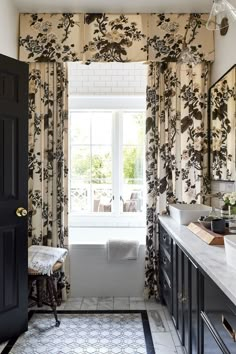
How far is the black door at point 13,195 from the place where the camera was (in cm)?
255

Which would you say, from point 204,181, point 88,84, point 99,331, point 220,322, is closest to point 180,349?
point 99,331

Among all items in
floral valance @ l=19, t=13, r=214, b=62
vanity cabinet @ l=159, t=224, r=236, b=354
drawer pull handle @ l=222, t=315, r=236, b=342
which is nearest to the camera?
drawer pull handle @ l=222, t=315, r=236, b=342

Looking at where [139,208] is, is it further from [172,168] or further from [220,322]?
[220,322]

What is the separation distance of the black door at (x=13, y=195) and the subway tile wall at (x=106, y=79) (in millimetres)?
1346

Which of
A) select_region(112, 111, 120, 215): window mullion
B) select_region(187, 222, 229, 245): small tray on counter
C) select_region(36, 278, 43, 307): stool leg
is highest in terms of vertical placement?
select_region(112, 111, 120, 215): window mullion

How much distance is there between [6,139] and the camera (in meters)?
2.59

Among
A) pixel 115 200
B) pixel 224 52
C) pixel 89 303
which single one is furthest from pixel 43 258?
pixel 224 52

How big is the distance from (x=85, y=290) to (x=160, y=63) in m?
2.45

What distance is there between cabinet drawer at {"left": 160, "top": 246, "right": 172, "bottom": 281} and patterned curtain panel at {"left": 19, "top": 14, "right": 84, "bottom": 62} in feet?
6.76

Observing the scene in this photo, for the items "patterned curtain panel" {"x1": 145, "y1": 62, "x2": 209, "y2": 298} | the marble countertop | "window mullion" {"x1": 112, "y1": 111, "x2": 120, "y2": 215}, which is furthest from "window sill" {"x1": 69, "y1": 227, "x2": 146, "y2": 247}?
the marble countertop

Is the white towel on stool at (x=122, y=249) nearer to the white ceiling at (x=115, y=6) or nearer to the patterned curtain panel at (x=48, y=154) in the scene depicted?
the patterned curtain panel at (x=48, y=154)

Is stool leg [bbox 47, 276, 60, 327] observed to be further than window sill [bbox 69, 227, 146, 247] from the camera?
No

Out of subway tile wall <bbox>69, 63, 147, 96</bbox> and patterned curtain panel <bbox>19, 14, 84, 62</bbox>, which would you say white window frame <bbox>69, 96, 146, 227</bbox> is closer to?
subway tile wall <bbox>69, 63, 147, 96</bbox>

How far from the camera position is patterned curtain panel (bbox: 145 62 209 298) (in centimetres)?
338
